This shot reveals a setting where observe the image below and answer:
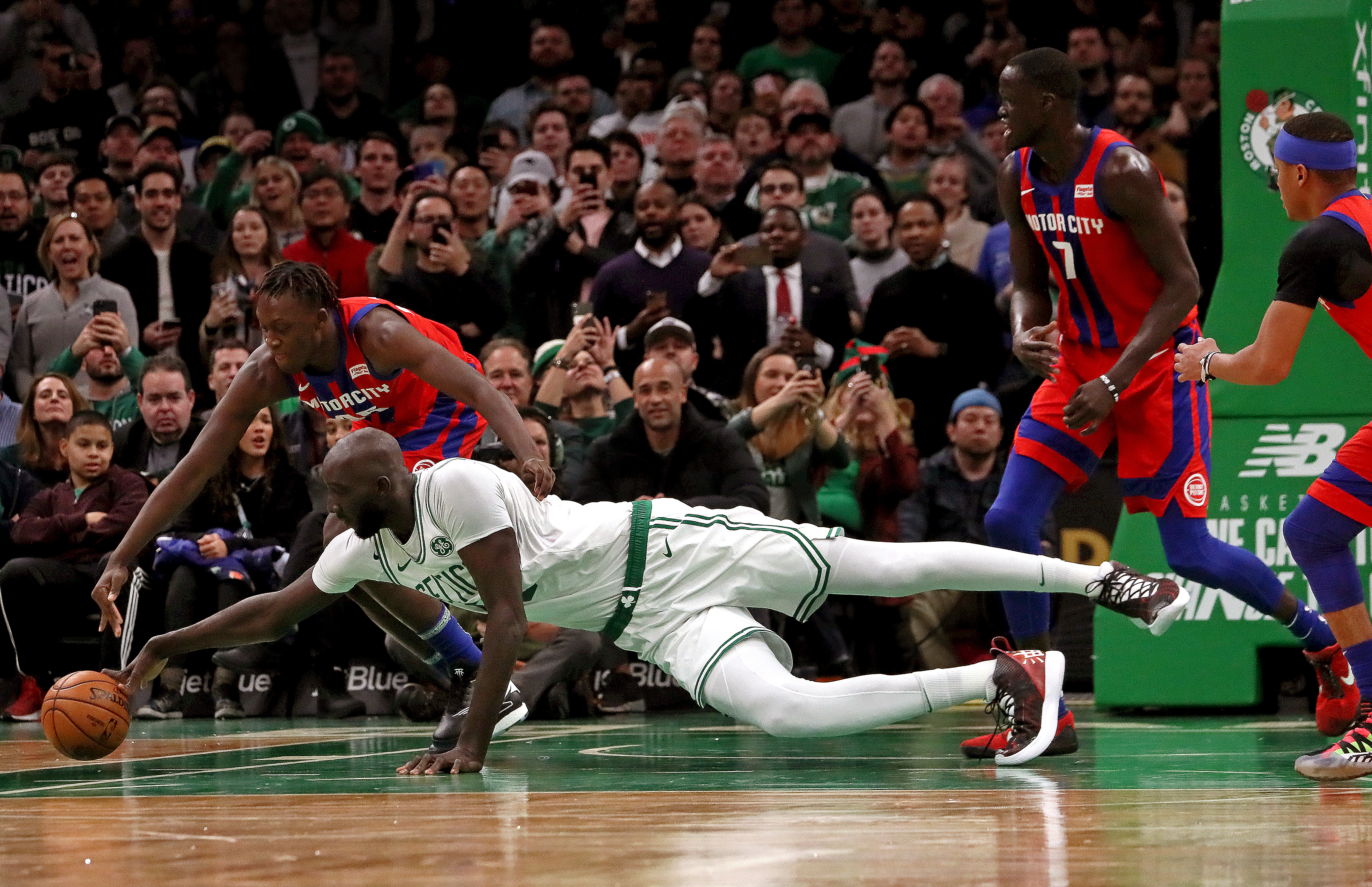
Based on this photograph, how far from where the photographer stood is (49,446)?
34.3ft

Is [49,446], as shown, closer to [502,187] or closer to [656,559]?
[502,187]

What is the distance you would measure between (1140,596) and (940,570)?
659 mm

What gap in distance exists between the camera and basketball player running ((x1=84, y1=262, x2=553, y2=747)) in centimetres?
610

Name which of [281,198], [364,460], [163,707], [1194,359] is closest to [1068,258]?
[1194,359]

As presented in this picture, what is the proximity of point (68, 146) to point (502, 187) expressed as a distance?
4367mm

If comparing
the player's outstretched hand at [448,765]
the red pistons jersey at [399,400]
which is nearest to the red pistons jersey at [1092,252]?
the red pistons jersey at [399,400]

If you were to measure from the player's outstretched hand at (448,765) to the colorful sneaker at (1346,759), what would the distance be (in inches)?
102

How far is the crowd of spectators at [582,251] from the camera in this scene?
383 inches

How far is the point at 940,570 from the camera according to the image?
571 cm

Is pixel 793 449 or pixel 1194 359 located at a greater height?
pixel 1194 359

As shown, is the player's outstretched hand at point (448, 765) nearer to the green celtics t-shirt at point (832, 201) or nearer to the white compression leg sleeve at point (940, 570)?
the white compression leg sleeve at point (940, 570)

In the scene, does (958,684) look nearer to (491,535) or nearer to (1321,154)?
(491,535)

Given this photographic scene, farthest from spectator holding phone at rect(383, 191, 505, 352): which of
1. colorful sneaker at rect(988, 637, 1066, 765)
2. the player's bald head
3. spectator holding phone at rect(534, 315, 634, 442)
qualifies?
colorful sneaker at rect(988, 637, 1066, 765)

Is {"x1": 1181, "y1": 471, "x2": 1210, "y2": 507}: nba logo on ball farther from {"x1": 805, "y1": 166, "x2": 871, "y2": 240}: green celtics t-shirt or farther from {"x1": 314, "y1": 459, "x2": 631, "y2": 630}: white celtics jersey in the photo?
{"x1": 805, "y1": 166, "x2": 871, "y2": 240}: green celtics t-shirt
